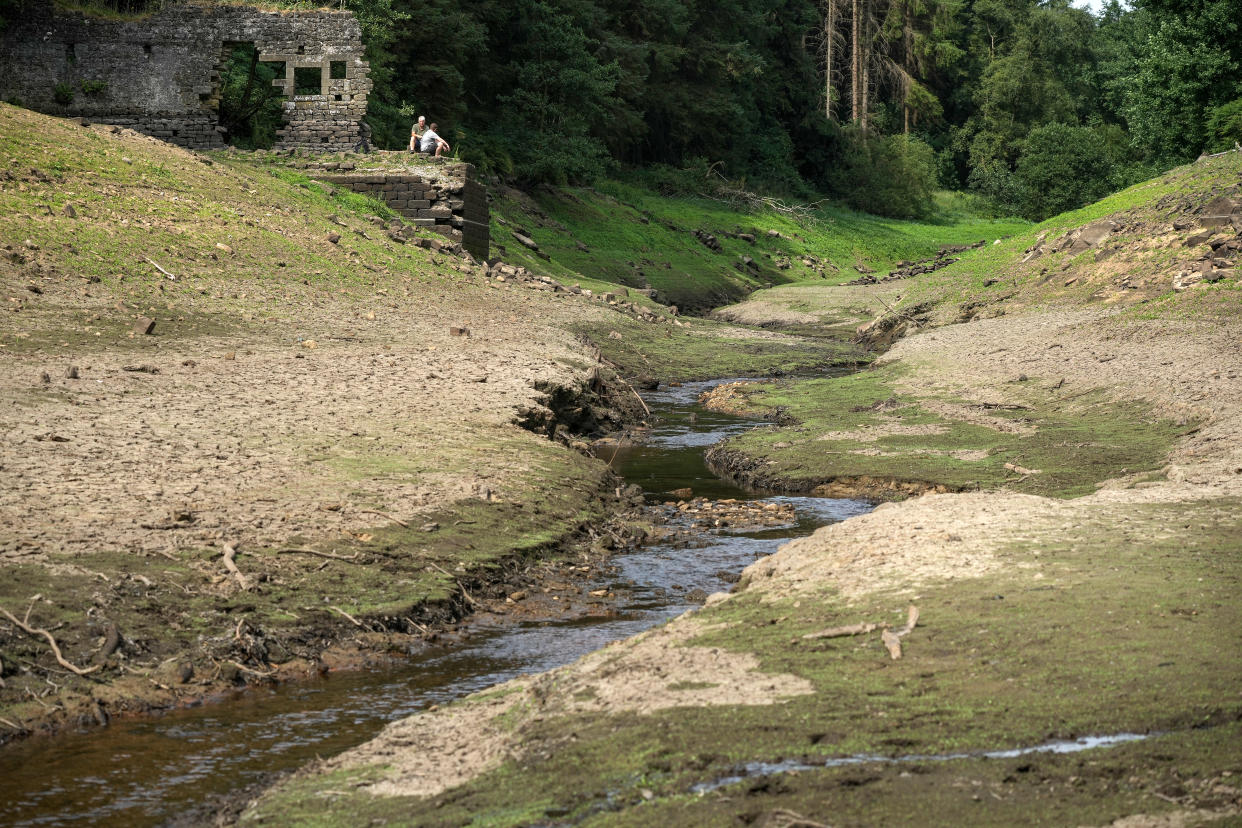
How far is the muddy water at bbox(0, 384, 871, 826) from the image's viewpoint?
5523 mm

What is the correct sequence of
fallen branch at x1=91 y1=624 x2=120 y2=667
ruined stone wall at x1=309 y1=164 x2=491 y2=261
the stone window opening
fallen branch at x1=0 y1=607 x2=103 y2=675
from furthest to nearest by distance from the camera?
the stone window opening
ruined stone wall at x1=309 y1=164 x2=491 y2=261
fallen branch at x1=91 y1=624 x2=120 y2=667
fallen branch at x1=0 y1=607 x2=103 y2=675

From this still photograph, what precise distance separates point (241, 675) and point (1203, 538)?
546cm

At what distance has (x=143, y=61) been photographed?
26312mm

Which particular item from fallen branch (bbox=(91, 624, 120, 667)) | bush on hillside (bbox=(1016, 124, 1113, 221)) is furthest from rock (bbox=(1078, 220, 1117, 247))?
bush on hillside (bbox=(1016, 124, 1113, 221))

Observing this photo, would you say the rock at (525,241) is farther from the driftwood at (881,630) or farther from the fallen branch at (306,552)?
the driftwood at (881,630)

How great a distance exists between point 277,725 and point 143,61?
2303 cm

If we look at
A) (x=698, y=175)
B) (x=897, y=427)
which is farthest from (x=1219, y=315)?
(x=698, y=175)

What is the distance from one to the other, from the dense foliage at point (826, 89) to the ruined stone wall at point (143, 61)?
198 cm

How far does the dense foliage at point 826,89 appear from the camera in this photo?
34.8 metres

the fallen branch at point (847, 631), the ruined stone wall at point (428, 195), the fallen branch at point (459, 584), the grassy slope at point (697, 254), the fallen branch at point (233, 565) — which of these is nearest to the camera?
the fallen branch at point (847, 631)

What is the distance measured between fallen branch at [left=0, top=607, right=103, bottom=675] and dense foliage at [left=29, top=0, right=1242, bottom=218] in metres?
24.3

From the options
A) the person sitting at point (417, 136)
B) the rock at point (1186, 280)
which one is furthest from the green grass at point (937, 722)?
the person sitting at point (417, 136)

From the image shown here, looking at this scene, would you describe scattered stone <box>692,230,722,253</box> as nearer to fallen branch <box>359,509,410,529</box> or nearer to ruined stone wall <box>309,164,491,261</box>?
ruined stone wall <box>309,164,491,261</box>

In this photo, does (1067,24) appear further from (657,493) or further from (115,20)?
(657,493)
